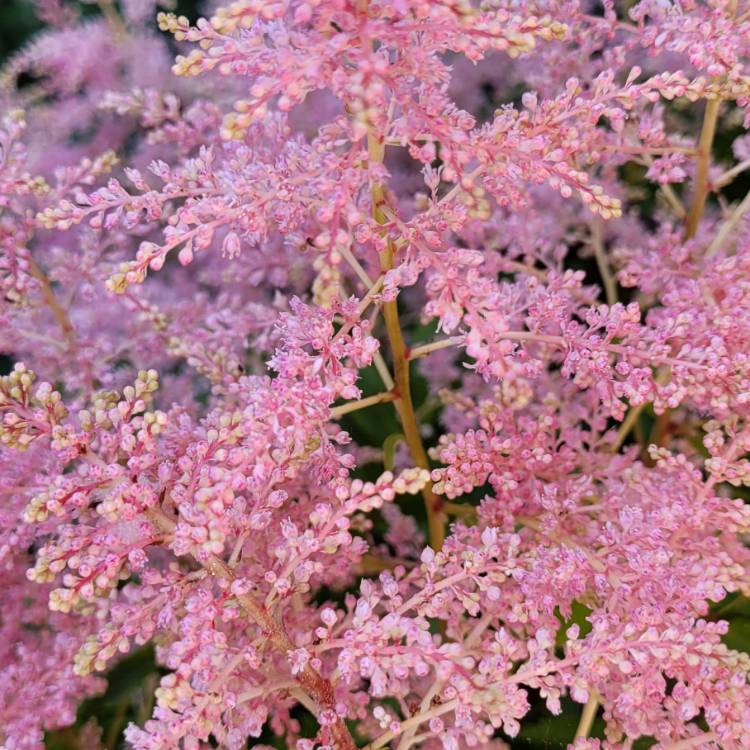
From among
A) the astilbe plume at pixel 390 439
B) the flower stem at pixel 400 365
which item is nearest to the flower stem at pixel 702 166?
the astilbe plume at pixel 390 439

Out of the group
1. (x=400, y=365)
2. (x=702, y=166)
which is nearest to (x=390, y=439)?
(x=400, y=365)

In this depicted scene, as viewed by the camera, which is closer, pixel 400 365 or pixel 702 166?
pixel 400 365

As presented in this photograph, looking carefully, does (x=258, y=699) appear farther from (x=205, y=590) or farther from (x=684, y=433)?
(x=684, y=433)

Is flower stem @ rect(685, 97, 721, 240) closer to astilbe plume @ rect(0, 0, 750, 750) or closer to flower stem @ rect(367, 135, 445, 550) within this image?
astilbe plume @ rect(0, 0, 750, 750)

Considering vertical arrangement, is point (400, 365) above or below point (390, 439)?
above

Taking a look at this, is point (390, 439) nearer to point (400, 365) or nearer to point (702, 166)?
point (400, 365)

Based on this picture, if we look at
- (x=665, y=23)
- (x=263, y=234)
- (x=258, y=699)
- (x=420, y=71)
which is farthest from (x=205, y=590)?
(x=665, y=23)

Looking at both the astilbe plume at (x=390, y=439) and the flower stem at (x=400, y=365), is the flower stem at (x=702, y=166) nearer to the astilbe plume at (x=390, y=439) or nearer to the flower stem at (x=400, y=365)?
the astilbe plume at (x=390, y=439)

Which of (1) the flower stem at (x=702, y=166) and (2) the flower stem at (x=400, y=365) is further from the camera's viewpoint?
(1) the flower stem at (x=702, y=166)
